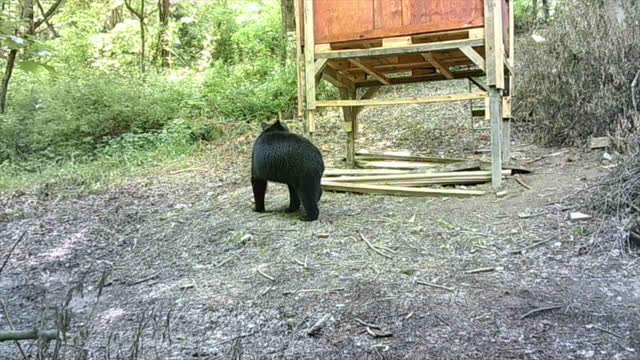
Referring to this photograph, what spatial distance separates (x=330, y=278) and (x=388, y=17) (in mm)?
4063

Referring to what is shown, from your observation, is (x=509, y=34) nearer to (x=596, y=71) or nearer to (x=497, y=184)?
(x=596, y=71)

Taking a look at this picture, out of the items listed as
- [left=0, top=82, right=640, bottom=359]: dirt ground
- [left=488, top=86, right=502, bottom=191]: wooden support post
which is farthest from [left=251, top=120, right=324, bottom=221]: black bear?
[left=488, top=86, right=502, bottom=191]: wooden support post

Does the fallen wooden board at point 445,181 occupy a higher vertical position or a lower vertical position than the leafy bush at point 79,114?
lower

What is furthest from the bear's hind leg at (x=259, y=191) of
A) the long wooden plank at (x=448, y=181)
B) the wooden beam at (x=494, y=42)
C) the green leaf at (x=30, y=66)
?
the green leaf at (x=30, y=66)

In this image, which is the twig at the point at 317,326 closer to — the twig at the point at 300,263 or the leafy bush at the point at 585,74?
the twig at the point at 300,263

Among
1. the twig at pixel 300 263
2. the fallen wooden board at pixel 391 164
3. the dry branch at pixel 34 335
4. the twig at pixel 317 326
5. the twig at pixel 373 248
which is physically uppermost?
the fallen wooden board at pixel 391 164

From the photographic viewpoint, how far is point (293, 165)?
6.01 meters

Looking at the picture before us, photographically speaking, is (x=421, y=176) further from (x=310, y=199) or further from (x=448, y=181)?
(x=310, y=199)

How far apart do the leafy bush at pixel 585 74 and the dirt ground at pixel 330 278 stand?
986mm

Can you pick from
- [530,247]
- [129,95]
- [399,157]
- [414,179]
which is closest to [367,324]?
[530,247]

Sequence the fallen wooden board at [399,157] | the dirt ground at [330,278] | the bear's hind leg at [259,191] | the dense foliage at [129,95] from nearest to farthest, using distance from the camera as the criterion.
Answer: the dirt ground at [330,278], the bear's hind leg at [259,191], the fallen wooden board at [399,157], the dense foliage at [129,95]

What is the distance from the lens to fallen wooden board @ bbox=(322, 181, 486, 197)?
22.3ft

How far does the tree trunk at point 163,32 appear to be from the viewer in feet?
61.8

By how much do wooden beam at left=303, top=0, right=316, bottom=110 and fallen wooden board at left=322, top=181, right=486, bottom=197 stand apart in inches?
46.9
